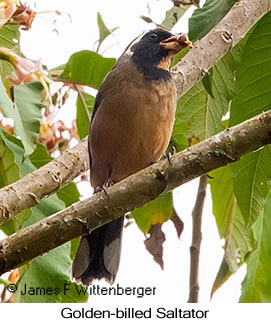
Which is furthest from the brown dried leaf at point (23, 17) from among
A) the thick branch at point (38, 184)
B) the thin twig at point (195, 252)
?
the thin twig at point (195, 252)

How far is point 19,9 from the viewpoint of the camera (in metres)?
2.40

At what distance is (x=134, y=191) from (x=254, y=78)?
1.03 metres

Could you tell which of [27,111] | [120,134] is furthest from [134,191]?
[120,134]

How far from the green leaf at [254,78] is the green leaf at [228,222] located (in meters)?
0.42

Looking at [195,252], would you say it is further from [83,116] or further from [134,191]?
[134,191]

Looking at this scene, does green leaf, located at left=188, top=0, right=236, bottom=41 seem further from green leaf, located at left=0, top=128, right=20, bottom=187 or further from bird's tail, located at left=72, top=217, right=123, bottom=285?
bird's tail, located at left=72, top=217, right=123, bottom=285

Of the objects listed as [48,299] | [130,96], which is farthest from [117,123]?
[48,299]

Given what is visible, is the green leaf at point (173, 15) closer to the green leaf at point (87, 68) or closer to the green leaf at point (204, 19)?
the green leaf at point (87, 68)

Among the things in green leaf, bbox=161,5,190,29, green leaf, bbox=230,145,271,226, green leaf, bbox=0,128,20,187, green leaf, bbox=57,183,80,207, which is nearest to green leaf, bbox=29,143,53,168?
green leaf, bbox=57,183,80,207

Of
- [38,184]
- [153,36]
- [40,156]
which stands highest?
[153,36]

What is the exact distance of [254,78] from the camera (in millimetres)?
2668

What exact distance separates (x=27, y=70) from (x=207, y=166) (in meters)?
0.74

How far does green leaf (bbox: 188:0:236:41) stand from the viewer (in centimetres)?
240

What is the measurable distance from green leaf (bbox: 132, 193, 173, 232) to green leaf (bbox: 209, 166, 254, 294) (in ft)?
1.12
